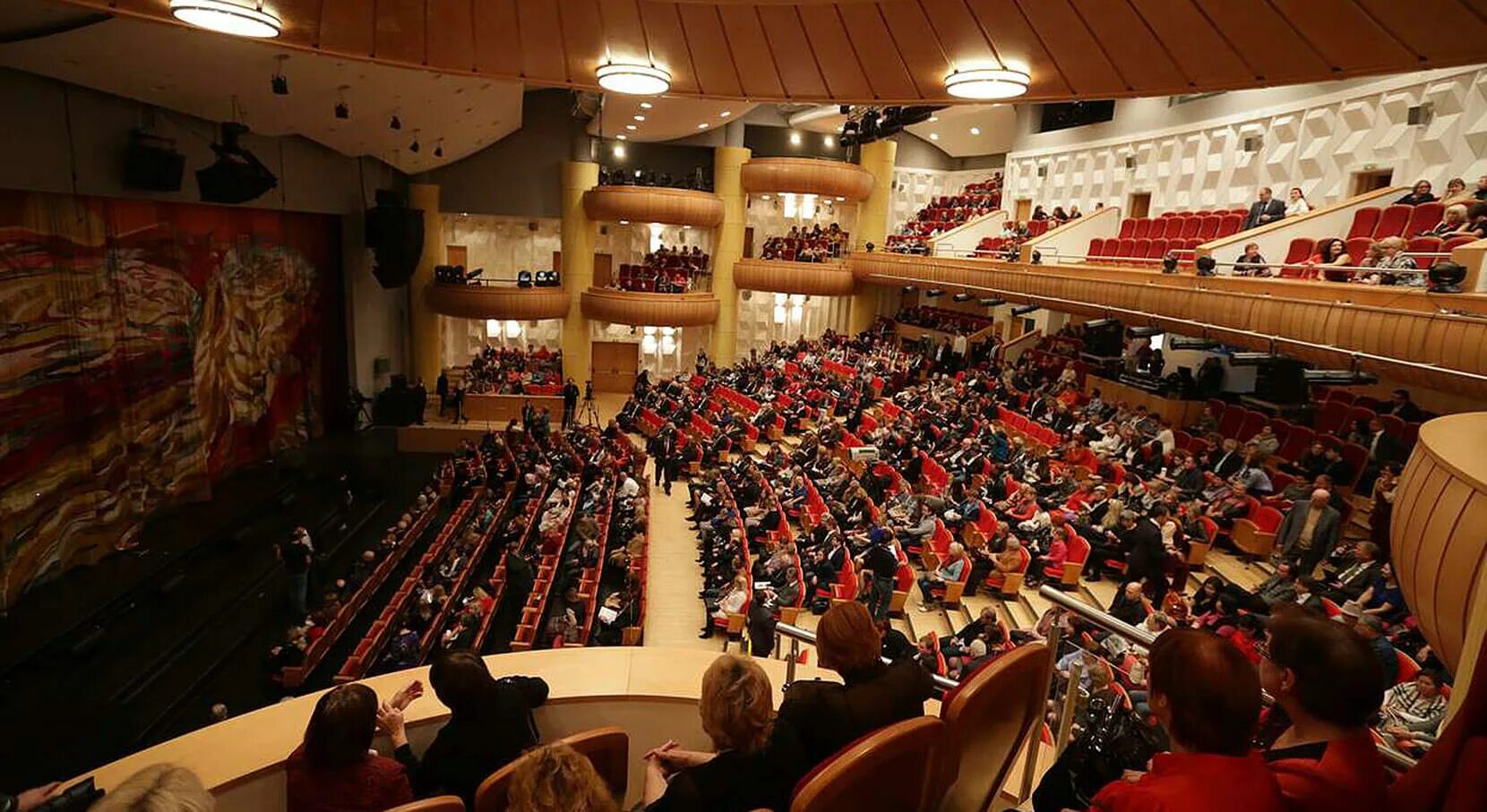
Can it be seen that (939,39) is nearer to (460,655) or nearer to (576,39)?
(576,39)

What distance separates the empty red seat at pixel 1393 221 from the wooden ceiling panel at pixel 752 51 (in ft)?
25.3

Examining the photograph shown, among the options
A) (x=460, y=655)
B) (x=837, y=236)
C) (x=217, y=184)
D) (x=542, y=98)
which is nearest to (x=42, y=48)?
(x=217, y=184)

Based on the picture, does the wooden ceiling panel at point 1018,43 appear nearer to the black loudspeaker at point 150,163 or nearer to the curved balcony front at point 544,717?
the curved balcony front at point 544,717

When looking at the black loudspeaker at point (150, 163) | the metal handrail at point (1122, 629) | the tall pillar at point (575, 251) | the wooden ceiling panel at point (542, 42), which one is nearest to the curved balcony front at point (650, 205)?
the tall pillar at point (575, 251)

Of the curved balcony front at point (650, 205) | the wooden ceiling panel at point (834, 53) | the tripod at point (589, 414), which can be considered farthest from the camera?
the curved balcony front at point (650, 205)

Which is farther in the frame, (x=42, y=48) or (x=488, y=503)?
(x=488, y=503)

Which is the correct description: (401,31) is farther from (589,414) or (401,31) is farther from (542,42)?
(589,414)

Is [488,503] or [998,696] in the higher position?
[998,696]

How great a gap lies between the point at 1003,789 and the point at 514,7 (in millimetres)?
2298

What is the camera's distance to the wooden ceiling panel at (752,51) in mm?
1751

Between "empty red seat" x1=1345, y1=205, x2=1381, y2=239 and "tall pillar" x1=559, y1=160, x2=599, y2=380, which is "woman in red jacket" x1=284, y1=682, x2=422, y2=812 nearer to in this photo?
"empty red seat" x1=1345, y1=205, x2=1381, y2=239

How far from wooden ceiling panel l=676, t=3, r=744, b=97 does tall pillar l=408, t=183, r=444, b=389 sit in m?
16.0

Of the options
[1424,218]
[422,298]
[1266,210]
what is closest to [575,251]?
[422,298]

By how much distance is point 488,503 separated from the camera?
9883 mm
